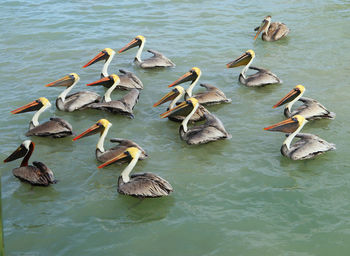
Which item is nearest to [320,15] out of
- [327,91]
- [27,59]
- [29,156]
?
[327,91]

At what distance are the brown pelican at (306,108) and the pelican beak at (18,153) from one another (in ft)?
13.5

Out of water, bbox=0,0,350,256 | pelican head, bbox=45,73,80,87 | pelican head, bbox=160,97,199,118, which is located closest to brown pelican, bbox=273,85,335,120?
water, bbox=0,0,350,256

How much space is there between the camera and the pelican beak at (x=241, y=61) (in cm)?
950

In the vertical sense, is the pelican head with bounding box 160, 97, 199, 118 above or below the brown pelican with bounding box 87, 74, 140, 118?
above

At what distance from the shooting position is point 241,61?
958cm

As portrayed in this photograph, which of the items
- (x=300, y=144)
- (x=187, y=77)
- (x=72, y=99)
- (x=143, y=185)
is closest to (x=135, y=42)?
(x=187, y=77)

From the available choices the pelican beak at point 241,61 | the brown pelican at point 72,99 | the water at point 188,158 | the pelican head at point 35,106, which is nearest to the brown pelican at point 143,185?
the water at point 188,158

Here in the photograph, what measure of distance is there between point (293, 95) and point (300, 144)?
1443mm

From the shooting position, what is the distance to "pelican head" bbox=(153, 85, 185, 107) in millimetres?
8172

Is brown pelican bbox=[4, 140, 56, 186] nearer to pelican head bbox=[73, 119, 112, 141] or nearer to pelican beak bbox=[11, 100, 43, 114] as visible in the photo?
pelican head bbox=[73, 119, 112, 141]

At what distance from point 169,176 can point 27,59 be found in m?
5.67

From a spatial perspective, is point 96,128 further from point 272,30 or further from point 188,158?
point 272,30

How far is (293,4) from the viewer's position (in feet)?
46.1

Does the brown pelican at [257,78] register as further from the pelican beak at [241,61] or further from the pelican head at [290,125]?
the pelican head at [290,125]
